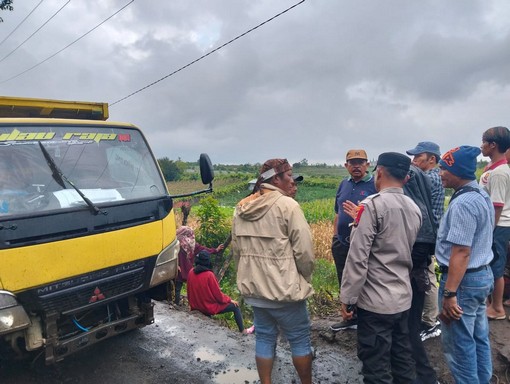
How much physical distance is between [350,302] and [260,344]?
0.87 metres

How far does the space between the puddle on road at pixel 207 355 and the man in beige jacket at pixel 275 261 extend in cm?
108

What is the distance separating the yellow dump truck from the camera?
3074 millimetres

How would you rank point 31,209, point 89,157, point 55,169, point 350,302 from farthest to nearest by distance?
point 89,157, point 55,169, point 31,209, point 350,302

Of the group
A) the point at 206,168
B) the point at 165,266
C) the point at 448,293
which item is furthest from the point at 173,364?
the point at 448,293

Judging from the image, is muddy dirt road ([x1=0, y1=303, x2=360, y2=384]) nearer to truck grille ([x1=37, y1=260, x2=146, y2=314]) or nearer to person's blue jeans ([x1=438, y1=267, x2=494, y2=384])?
truck grille ([x1=37, y1=260, x2=146, y2=314])

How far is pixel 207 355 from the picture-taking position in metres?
4.22

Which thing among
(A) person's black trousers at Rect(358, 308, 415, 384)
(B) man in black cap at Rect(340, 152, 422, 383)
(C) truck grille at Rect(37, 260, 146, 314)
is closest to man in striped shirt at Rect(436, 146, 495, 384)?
(B) man in black cap at Rect(340, 152, 422, 383)

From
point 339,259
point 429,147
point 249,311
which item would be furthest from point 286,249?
point 249,311

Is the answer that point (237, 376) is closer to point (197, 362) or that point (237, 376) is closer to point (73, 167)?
point (197, 362)

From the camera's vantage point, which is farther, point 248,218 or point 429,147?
point 429,147

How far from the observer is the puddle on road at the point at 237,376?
145 inches

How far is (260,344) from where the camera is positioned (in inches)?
Answer: 125

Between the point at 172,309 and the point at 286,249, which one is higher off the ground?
the point at 286,249

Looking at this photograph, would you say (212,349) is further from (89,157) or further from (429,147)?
(429,147)
